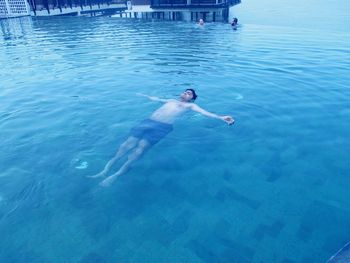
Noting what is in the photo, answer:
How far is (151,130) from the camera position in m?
7.65

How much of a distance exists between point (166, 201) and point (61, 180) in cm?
247

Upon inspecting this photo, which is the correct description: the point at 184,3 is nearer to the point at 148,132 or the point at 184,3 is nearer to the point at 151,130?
the point at 151,130

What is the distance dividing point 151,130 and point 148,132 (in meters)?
0.17

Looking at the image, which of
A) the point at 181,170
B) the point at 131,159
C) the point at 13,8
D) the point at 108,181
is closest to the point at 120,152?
the point at 131,159

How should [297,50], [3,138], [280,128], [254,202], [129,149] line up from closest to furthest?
[254,202]
[129,149]
[3,138]
[280,128]
[297,50]

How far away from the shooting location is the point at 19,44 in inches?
915

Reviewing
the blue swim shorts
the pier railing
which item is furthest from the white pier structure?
the blue swim shorts

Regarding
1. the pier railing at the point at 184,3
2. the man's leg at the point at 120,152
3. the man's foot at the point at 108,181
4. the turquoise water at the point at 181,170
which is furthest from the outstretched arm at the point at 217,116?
the pier railing at the point at 184,3

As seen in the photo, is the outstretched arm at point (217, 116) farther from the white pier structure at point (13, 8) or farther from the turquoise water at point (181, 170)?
the white pier structure at point (13, 8)

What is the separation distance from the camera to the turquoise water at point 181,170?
4.90 meters

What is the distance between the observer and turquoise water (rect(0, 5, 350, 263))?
4.90m

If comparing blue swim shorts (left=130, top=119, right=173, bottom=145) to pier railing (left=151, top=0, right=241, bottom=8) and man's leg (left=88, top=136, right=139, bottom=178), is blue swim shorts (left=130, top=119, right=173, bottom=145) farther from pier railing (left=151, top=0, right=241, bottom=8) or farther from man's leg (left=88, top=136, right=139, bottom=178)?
pier railing (left=151, top=0, right=241, bottom=8)

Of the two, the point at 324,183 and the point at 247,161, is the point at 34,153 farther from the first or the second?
the point at 324,183

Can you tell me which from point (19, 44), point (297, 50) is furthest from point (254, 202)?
point (19, 44)
